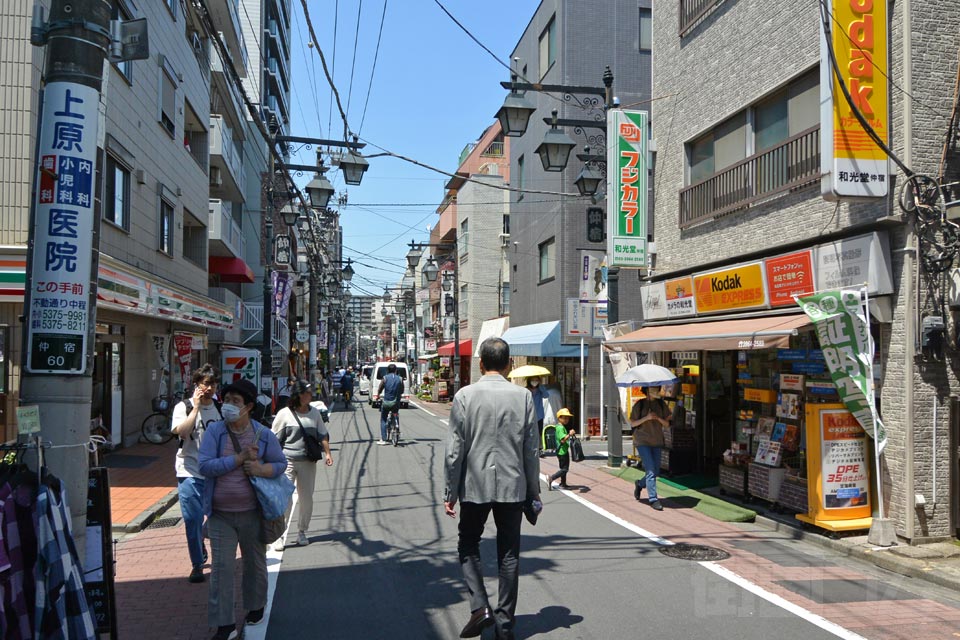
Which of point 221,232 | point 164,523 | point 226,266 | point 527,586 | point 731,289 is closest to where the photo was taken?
point 527,586

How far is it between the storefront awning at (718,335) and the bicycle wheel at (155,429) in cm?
1063

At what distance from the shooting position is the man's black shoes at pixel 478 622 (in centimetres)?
488

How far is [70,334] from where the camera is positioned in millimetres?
3678

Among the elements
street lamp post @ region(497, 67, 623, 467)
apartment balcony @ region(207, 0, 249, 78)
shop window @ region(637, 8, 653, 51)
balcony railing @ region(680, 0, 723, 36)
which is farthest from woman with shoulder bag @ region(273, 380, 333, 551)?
shop window @ region(637, 8, 653, 51)

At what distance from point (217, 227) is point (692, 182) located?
17.2 meters

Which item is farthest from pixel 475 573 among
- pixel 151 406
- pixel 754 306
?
pixel 151 406

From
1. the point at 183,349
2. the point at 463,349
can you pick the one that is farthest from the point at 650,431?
the point at 463,349

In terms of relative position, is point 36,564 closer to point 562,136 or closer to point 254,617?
point 254,617

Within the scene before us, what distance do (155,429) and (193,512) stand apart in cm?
1179

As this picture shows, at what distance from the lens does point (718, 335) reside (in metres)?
9.73

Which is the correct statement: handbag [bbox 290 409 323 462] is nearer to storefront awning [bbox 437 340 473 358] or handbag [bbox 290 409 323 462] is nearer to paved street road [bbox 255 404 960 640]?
paved street road [bbox 255 404 960 640]

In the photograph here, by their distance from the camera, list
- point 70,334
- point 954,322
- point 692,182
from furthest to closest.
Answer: point 692,182 → point 954,322 → point 70,334

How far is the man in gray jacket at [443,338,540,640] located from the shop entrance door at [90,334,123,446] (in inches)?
456

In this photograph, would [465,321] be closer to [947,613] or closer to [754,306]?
[754,306]
